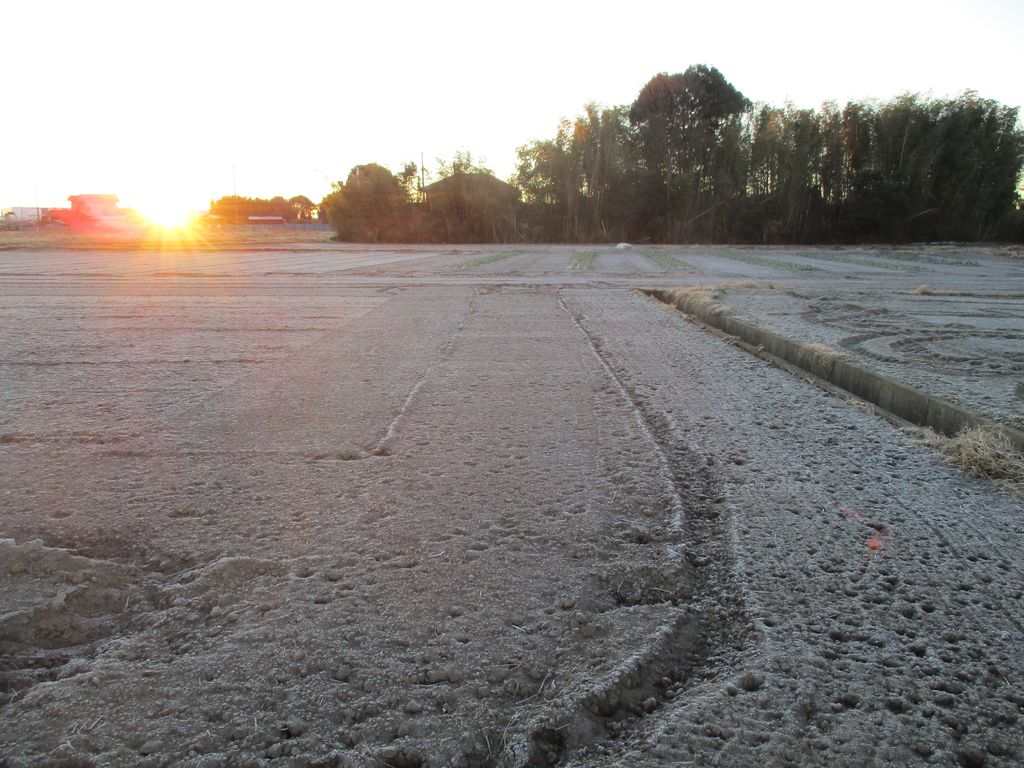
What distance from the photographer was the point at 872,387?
3.61 m

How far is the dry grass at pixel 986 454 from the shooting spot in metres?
2.40

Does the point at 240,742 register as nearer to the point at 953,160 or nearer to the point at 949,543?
the point at 949,543

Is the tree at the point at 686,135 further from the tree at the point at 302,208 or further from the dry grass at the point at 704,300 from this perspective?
the tree at the point at 302,208

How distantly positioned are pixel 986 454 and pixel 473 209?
38.7m

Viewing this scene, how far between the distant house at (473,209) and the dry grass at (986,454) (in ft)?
121

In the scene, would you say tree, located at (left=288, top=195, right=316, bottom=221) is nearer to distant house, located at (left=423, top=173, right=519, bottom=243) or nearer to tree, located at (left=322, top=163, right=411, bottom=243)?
tree, located at (left=322, top=163, right=411, bottom=243)

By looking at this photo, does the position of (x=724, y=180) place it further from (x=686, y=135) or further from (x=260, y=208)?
(x=260, y=208)

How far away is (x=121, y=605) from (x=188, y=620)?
183 mm

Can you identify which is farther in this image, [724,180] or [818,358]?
[724,180]

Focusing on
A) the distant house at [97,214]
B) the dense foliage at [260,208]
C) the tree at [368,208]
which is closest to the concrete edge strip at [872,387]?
the tree at [368,208]

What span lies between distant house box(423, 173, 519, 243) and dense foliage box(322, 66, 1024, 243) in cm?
8

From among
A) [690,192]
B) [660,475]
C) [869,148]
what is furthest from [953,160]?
[660,475]

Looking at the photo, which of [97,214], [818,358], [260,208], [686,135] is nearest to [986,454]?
[818,358]

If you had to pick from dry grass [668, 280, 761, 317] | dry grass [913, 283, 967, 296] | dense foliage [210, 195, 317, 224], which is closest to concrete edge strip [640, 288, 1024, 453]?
dry grass [668, 280, 761, 317]
